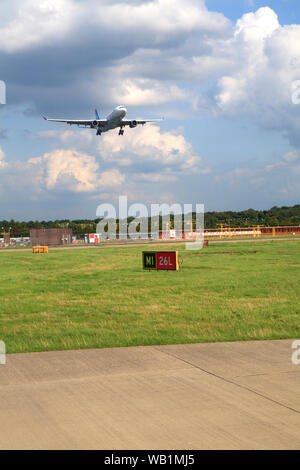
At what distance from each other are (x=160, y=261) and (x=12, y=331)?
1618 centimetres

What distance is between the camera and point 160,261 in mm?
26984

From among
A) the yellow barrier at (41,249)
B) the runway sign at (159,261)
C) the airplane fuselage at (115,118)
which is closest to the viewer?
the runway sign at (159,261)

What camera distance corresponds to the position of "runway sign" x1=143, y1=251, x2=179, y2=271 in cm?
2639

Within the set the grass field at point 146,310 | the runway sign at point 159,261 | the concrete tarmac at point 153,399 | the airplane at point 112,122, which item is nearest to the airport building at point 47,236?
the airplane at point 112,122

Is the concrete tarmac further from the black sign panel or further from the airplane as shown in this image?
the airplane

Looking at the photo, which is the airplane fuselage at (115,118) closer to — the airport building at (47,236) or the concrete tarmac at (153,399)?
the airport building at (47,236)

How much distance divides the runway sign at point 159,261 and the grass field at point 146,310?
107 inches

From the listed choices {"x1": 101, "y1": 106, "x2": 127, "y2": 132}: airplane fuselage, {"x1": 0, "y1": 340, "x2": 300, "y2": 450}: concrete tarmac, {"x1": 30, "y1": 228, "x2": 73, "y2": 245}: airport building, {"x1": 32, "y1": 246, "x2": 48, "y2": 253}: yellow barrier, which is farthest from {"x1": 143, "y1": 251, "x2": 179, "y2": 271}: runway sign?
{"x1": 30, "y1": 228, "x2": 73, "y2": 245}: airport building

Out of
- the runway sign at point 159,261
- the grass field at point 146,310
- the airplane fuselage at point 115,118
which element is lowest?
the grass field at point 146,310

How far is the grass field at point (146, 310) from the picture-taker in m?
10.4

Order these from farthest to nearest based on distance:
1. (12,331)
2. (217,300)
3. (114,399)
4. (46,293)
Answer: (46,293) < (217,300) < (12,331) < (114,399)

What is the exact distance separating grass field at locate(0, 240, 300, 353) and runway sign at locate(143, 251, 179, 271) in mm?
2729

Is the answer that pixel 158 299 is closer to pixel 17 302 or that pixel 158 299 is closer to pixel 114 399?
pixel 17 302
